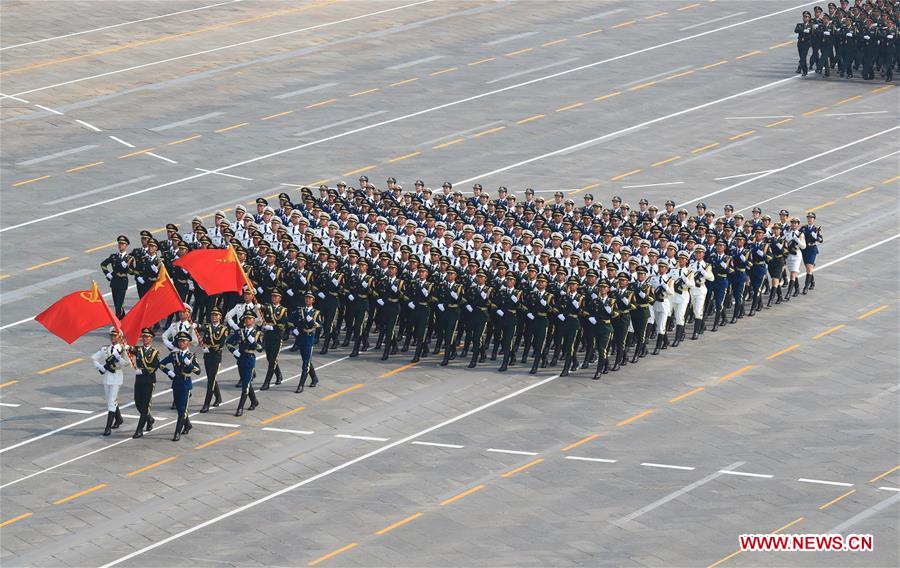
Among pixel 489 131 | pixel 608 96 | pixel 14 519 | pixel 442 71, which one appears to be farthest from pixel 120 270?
pixel 442 71

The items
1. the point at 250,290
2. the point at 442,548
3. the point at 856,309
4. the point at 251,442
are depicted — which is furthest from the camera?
the point at 856,309

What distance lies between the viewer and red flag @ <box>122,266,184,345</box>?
45812 millimetres

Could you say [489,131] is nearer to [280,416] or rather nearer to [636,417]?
[636,417]

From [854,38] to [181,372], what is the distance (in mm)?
43544

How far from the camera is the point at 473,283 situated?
5081cm

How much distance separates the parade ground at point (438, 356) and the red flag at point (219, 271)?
8.14ft

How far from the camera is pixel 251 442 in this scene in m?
44.9

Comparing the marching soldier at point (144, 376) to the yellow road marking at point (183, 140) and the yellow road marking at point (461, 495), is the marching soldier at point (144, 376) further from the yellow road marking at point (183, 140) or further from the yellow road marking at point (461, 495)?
the yellow road marking at point (183, 140)

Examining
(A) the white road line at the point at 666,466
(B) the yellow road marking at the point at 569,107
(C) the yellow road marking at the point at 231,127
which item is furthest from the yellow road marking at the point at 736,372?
(C) the yellow road marking at the point at 231,127

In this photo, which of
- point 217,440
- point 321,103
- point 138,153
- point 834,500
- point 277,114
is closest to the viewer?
point 834,500

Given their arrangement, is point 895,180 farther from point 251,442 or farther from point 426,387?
point 251,442

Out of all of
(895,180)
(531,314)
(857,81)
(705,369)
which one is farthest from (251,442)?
(857,81)

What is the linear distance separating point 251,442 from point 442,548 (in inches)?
297

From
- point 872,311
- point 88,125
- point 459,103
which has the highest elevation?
point 88,125
